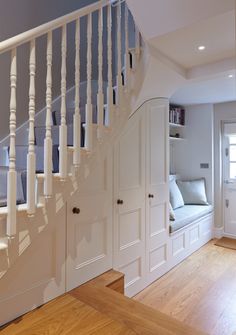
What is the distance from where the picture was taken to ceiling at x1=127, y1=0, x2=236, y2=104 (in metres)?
1.62

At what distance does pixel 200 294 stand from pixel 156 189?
3.87 ft

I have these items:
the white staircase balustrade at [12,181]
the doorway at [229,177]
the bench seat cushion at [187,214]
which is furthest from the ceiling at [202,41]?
the doorway at [229,177]

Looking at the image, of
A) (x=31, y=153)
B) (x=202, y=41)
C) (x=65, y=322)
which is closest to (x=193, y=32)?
(x=202, y=41)

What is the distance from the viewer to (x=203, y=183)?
14.0ft

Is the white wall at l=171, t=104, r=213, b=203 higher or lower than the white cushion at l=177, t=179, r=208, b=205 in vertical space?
higher

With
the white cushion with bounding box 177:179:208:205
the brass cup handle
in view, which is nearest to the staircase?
the brass cup handle

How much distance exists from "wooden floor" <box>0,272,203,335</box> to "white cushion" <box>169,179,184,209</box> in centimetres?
214

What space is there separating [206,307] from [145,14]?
2.59 meters

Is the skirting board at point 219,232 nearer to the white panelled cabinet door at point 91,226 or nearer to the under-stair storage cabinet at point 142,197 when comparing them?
the under-stair storage cabinet at point 142,197

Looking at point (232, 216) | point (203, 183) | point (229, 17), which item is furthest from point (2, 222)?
point (232, 216)

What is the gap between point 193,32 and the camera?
1808 millimetres

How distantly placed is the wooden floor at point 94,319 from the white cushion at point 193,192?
102 inches

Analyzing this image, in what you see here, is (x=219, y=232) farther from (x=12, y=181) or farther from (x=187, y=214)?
(x=12, y=181)

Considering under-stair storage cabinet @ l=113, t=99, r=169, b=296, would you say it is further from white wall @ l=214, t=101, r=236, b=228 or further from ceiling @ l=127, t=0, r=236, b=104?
white wall @ l=214, t=101, r=236, b=228
